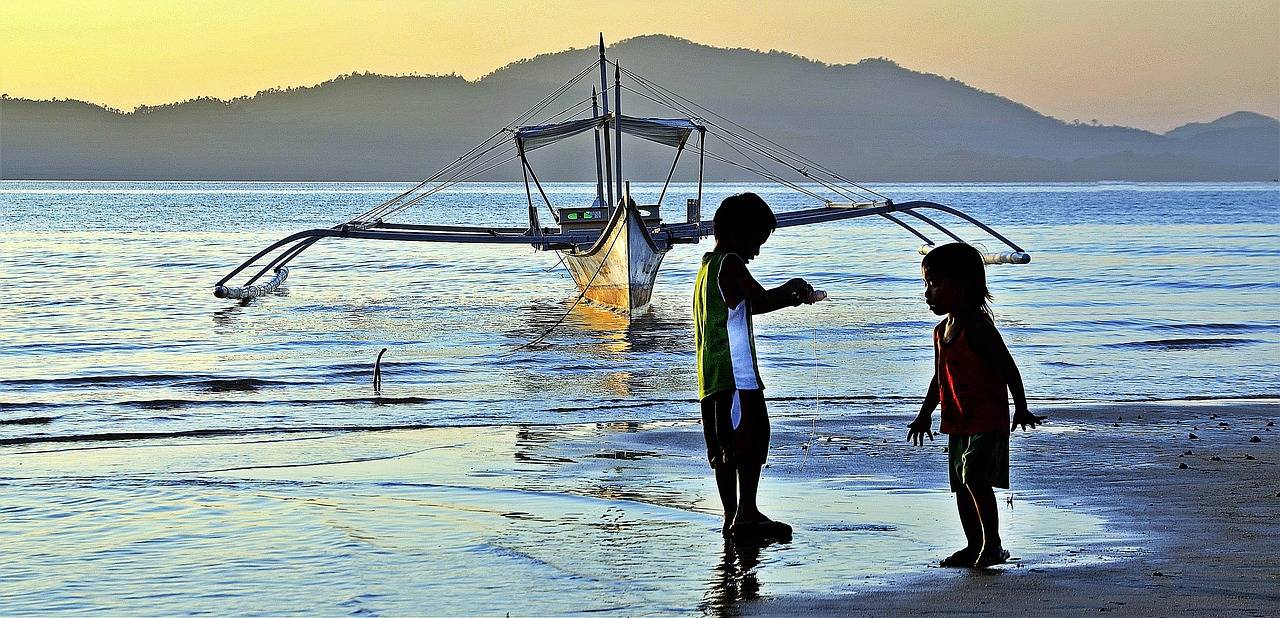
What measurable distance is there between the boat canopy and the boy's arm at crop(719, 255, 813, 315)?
20.6 m

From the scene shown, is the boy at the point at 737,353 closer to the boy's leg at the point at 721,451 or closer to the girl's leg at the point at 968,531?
the boy's leg at the point at 721,451

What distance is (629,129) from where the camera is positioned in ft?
87.2

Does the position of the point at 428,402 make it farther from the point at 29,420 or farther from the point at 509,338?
the point at 509,338

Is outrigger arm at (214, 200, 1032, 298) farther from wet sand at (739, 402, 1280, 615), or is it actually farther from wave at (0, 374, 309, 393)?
wet sand at (739, 402, 1280, 615)

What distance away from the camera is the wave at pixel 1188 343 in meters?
18.0

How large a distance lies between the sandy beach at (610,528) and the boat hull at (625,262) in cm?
1471

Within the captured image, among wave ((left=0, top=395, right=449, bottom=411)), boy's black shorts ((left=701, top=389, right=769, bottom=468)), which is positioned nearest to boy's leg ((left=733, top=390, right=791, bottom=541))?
boy's black shorts ((left=701, top=389, right=769, bottom=468))

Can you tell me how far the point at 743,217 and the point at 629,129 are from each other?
69.7 feet

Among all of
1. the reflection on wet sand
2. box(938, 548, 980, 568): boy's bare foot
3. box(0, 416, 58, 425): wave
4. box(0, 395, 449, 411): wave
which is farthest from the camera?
box(0, 395, 449, 411): wave

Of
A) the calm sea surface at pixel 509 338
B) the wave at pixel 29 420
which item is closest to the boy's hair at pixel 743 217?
the calm sea surface at pixel 509 338

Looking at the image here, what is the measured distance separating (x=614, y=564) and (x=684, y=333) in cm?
1563

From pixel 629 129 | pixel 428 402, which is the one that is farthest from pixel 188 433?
pixel 629 129

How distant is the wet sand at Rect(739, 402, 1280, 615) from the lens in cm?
452

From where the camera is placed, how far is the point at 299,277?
3684cm
